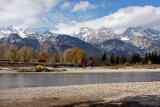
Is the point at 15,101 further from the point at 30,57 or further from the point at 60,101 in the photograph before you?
the point at 30,57

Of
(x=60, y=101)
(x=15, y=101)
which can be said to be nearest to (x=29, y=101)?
(x=15, y=101)

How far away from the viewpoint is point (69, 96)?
85.9ft

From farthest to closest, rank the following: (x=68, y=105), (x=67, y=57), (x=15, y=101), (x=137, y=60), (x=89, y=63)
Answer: (x=137, y=60)
(x=67, y=57)
(x=89, y=63)
(x=15, y=101)
(x=68, y=105)

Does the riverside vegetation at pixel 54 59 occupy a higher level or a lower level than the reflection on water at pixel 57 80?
higher

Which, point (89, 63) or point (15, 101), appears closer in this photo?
point (15, 101)

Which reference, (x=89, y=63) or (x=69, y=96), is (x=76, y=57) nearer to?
(x=89, y=63)

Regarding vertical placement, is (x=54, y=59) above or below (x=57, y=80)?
above

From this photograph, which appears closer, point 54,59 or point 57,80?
point 57,80

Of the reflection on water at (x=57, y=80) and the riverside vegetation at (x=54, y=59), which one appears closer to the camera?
the reflection on water at (x=57, y=80)

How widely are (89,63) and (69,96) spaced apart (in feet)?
389

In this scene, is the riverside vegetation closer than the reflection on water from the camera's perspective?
No

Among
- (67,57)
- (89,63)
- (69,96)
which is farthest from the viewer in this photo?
(67,57)

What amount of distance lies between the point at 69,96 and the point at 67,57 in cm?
14333

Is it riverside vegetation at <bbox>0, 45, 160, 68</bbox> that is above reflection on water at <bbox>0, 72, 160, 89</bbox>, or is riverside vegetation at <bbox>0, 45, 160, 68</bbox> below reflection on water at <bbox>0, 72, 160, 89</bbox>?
above
